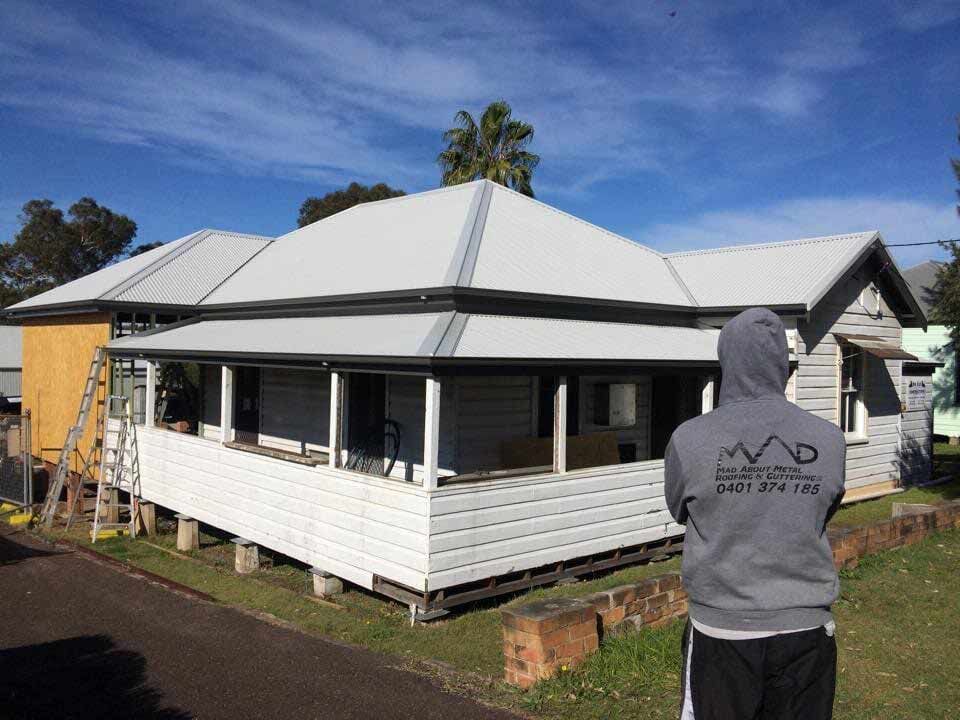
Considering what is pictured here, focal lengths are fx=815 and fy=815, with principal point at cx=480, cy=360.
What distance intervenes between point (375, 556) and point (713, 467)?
612cm

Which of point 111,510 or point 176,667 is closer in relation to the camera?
point 176,667

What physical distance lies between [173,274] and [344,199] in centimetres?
3216

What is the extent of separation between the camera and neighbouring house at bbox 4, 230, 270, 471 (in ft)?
48.1

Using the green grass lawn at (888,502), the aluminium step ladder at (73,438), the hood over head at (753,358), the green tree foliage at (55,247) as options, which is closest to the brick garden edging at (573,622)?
the hood over head at (753,358)

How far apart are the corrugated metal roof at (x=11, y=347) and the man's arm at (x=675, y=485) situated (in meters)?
33.3

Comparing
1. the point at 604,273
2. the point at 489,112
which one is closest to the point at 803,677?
the point at 604,273

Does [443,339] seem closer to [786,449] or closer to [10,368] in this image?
[786,449]

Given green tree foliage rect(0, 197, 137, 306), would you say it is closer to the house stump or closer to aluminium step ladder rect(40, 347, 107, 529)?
aluminium step ladder rect(40, 347, 107, 529)

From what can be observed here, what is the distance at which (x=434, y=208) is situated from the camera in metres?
12.8

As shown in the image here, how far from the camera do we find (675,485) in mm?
2818

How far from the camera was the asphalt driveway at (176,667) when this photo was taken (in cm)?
596

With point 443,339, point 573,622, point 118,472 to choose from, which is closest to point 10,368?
point 118,472

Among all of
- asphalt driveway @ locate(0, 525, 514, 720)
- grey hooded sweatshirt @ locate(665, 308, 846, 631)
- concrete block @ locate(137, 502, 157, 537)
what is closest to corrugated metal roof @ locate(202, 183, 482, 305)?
concrete block @ locate(137, 502, 157, 537)

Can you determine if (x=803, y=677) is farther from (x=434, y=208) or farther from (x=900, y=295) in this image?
(x=900, y=295)
